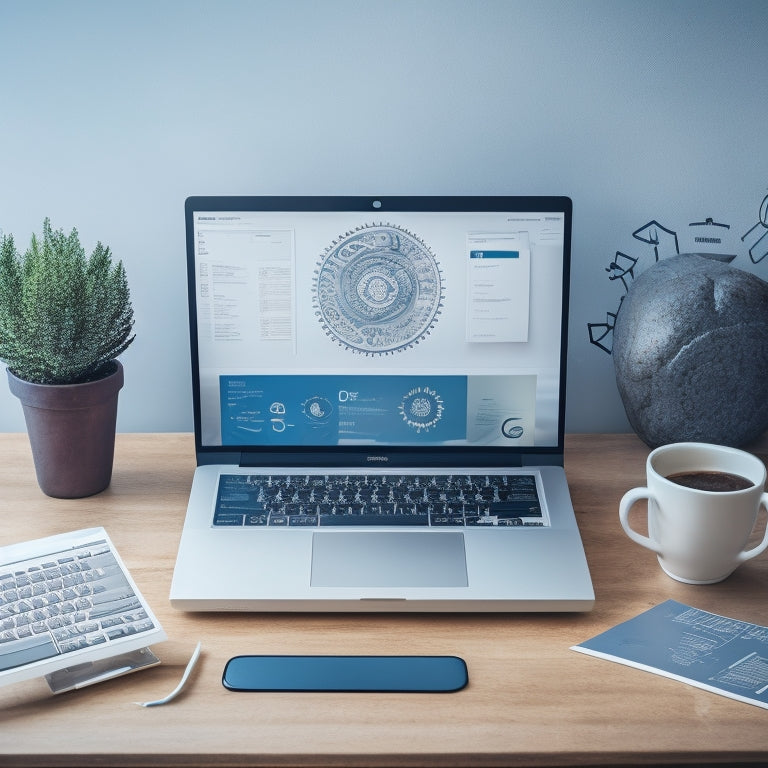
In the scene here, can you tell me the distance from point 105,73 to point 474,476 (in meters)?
0.69

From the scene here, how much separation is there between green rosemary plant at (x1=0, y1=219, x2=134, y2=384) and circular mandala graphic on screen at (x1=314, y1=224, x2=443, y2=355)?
24cm

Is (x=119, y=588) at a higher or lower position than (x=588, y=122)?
lower

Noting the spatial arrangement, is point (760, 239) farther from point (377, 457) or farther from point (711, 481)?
point (377, 457)

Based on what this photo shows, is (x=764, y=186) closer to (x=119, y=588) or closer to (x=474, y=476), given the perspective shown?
(x=474, y=476)

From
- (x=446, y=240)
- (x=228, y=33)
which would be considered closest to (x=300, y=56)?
(x=228, y=33)

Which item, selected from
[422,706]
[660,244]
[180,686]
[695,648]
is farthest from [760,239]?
[180,686]

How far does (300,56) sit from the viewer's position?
45.2 inches

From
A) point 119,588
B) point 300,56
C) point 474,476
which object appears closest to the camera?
point 119,588

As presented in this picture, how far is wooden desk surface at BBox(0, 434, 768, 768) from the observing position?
689 mm

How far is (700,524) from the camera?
88 centimetres

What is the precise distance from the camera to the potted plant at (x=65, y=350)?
100 cm

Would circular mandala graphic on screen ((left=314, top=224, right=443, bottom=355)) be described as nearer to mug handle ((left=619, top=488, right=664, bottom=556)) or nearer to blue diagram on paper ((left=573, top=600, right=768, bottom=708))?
mug handle ((left=619, top=488, right=664, bottom=556))

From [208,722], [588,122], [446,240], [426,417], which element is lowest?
[208,722]

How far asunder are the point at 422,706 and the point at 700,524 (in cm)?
33
